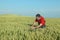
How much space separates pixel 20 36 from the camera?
8.78 meters

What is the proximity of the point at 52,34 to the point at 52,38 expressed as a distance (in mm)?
461

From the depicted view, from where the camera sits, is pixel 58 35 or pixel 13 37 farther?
pixel 58 35

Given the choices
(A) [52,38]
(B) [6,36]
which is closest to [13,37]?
(B) [6,36]

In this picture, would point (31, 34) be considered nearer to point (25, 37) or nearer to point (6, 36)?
point (25, 37)

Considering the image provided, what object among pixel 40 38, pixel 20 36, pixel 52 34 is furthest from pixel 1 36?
pixel 52 34

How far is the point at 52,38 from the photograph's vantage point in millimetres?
8797

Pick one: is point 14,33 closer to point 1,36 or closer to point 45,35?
point 1,36

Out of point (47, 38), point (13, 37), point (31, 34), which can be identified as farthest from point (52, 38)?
point (13, 37)

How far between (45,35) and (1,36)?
186cm

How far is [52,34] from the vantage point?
30.3 ft

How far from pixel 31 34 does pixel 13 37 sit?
95 cm

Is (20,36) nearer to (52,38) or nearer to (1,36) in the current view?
(1,36)

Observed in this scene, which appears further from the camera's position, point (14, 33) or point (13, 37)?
point (14, 33)

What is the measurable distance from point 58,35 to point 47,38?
703 mm
